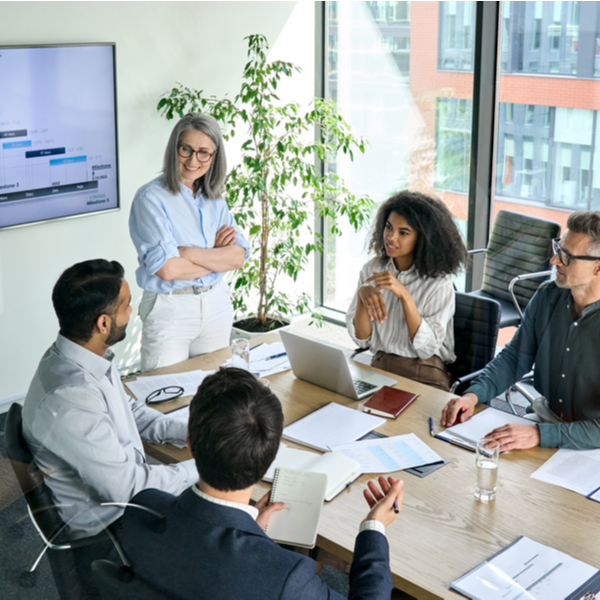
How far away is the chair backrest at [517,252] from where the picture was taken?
4012 millimetres

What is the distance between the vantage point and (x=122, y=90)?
4043 millimetres

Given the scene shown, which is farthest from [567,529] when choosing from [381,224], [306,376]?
[381,224]

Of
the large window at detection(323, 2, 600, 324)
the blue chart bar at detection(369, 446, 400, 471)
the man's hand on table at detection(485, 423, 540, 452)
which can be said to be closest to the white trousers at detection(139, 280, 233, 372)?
the blue chart bar at detection(369, 446, 400, 471)

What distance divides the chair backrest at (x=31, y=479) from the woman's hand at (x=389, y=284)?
4.60ft

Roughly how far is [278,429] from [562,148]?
3276 mm

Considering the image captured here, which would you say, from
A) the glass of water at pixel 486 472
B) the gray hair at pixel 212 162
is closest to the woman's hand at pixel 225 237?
the gray hair at pixel 212 162

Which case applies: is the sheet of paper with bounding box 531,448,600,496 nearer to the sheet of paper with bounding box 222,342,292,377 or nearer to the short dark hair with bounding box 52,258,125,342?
the sheet of paper with bounding box 222,342,292,377

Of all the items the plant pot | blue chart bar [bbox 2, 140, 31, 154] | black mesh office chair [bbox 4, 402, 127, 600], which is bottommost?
the plant pot

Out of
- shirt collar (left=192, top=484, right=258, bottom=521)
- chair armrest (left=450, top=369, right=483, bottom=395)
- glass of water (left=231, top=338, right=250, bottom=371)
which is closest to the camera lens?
shirt collar (left=192, top=484, right=258, bottom=521)

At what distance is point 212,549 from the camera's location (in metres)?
1.17

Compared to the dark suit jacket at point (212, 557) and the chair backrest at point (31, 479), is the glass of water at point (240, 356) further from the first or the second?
the dark suit jacket at point (212, 557)

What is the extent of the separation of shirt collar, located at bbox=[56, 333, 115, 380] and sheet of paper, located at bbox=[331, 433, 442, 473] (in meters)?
0.70

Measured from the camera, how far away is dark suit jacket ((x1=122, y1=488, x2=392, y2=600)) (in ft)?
3.77

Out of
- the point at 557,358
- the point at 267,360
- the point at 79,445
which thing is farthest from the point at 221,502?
the point at 557,358
